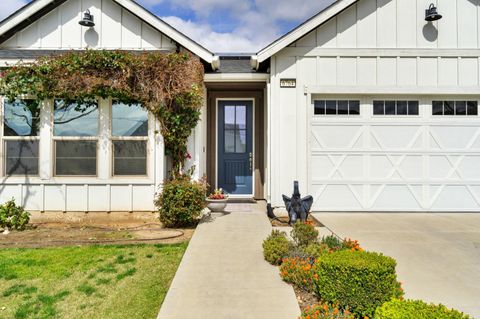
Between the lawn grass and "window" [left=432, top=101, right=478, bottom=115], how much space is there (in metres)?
6.65

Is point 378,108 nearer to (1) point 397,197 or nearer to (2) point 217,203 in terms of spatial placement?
(1) point 397,197

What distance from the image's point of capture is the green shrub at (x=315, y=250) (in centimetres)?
351

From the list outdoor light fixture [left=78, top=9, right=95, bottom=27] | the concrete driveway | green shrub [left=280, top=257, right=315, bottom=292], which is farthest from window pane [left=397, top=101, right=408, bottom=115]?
outdoor light fixture [left=78, top=9, right=95, bottom=27]

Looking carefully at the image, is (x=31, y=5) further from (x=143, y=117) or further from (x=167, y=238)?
(x=167, y=238)

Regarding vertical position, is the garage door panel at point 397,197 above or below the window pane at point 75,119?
below

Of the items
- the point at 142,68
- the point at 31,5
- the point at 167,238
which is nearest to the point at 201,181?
the point at 167,238

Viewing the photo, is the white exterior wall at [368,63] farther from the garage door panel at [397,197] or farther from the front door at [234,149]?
the garage door panel at [397,197]

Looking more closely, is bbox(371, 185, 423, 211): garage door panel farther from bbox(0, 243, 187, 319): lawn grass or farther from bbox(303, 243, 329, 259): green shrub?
bbox(0, 243, 187, 319): lawn grass

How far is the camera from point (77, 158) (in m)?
6.09

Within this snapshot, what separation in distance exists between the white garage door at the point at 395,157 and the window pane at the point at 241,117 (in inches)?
79.6

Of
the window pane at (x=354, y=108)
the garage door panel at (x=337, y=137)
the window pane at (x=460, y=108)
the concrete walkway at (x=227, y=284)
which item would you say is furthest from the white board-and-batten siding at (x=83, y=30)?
the window pane at (x=460, y=108)

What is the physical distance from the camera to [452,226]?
5.59m

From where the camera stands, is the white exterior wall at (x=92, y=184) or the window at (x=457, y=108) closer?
the white exterior wall at (x=92, y=184)

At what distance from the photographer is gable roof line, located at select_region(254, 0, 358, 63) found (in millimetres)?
6328
